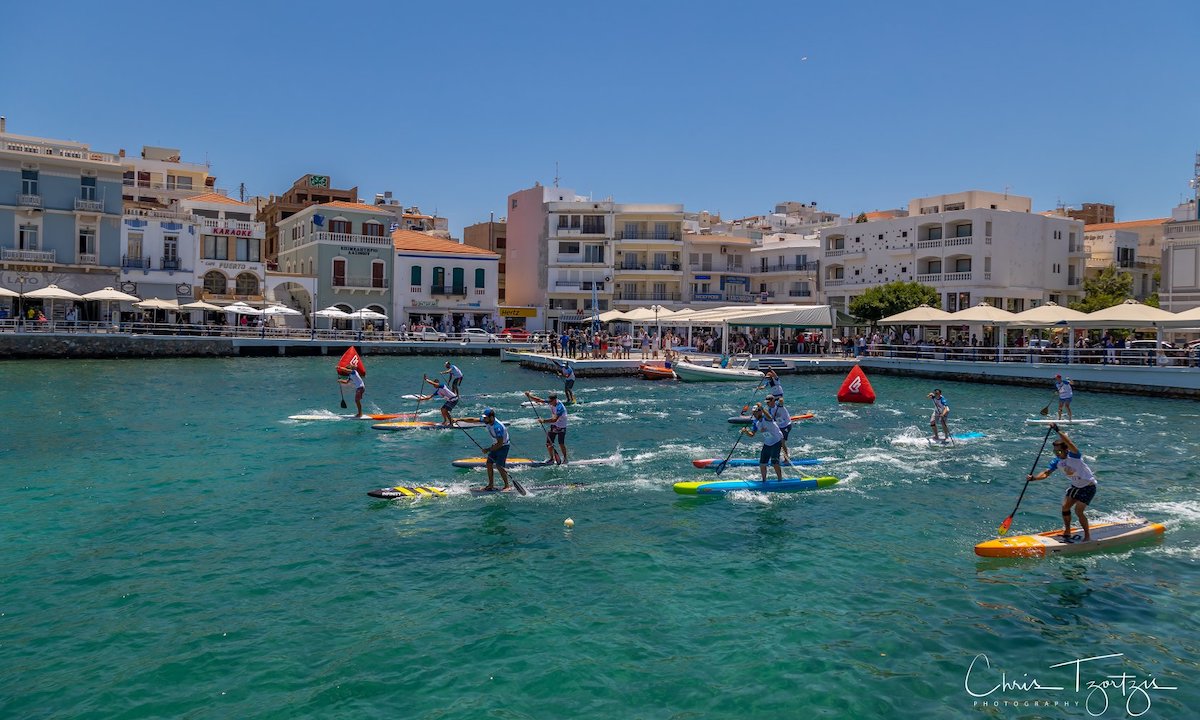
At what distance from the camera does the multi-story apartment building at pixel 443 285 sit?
70.5 meters

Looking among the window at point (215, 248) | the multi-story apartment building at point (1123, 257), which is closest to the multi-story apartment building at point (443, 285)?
the window at point (215, 248)

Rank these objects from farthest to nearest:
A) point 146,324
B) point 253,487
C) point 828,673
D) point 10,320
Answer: point 146,324, point 10,320, point 253,487, point 828,673

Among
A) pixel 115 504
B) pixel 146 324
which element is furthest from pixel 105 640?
pixel 146 324

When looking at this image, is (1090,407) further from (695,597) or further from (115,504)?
(115,504)

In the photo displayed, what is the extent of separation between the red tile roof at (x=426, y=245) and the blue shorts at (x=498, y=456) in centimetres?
5567

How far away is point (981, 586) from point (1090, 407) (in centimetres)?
2630

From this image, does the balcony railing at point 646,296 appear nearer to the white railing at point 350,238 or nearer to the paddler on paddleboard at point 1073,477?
the white railing at point 350,238

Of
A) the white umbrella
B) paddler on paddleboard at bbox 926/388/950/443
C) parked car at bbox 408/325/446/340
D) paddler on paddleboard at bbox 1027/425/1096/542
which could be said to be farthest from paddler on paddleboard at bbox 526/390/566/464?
parked car at bbox 408/325/446/340

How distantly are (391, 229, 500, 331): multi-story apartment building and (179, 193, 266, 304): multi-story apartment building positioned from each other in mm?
10286

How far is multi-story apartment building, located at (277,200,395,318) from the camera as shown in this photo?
67750 millimetres

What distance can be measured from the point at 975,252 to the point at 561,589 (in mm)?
56593

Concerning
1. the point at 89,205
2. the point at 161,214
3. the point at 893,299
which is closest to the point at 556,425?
the point at 893,299

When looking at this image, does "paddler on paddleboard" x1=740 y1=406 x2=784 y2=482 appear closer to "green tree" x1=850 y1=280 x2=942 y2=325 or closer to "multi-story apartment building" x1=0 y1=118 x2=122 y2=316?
"green tree" x1=850 y1=280 x2=942 y2=325

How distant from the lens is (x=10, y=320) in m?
51.0
